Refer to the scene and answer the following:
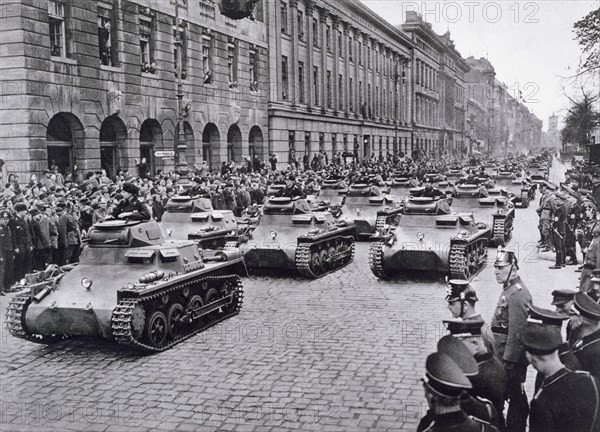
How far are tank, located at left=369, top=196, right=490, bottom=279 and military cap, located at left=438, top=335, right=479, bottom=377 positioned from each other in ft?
30.9

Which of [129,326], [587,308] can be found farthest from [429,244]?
[587,308]

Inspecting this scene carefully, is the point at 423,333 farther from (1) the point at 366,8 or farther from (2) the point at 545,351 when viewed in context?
(1) the point at 366,8

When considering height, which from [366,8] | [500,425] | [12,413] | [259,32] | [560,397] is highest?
[366,8]

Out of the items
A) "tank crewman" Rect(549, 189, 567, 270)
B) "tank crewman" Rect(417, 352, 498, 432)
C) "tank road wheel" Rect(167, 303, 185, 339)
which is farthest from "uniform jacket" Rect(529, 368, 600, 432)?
"tank crewman" Rect(549, 189, 567, 270)

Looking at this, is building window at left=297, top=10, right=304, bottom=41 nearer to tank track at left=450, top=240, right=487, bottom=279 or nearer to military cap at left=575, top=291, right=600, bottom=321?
tank track at left=450, top=240, right=487, bottom=279

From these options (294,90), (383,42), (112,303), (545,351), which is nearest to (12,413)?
(112,303)

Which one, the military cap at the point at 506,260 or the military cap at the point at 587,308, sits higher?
the military cap at the point at 506,260

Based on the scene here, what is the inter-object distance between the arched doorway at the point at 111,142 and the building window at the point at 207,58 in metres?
8.21

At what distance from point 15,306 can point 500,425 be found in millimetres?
7619

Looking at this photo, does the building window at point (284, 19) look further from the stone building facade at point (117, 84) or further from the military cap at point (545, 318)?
the military cap at point (545, 318)

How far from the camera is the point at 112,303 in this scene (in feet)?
33.1

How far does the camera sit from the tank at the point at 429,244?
14797 millimetres

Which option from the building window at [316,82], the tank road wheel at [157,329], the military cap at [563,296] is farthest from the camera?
the building window at [316,82]

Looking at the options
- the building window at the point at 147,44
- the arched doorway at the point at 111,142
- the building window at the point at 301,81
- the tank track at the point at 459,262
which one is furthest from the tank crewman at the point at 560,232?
the building window at the point at 301,81
